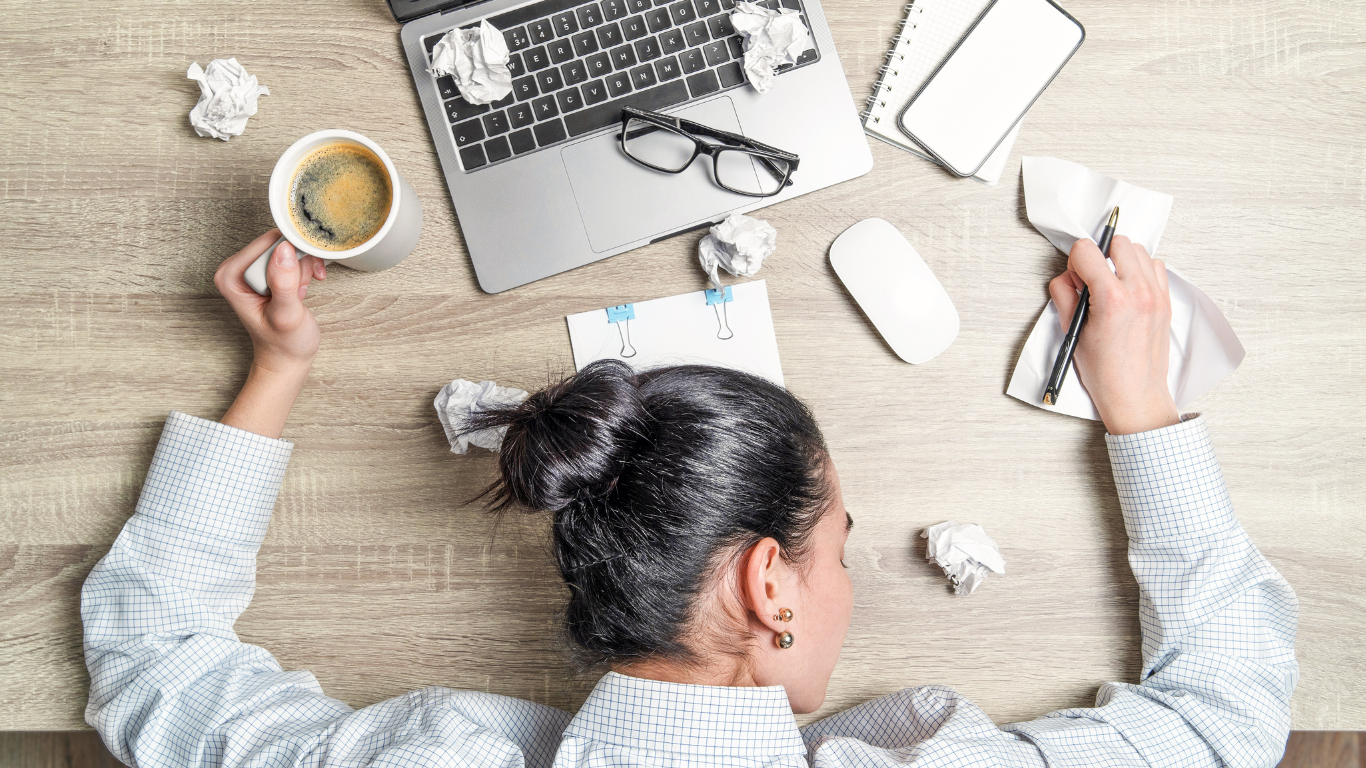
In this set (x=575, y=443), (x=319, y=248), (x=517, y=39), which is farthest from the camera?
(x=517, y=39)

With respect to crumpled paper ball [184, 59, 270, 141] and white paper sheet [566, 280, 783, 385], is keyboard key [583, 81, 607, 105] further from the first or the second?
crumpled paper ball [184, 59, 270, 141]

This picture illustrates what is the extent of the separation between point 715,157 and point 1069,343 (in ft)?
1.34

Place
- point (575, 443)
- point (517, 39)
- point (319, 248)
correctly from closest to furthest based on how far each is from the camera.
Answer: point (575, 443)
point (319, 248)
point (517, 39)

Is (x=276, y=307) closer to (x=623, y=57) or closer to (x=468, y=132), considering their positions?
(x=468, y=132)

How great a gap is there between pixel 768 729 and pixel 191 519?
23.2 inches

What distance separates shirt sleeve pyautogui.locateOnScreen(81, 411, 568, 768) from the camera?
28.0 inches

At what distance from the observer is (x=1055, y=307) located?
830mm

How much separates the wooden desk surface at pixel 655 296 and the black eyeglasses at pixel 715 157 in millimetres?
44

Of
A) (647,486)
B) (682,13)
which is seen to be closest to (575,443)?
(647,486)

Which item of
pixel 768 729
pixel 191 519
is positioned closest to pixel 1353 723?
pixel 768 729

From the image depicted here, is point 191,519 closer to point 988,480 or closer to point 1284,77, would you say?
point 988,480

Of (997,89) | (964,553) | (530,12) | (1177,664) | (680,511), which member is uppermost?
(530,12)

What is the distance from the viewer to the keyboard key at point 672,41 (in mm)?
813

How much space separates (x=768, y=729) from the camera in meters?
0.66
